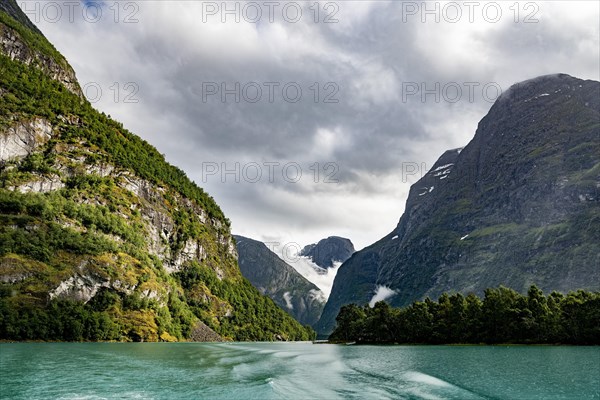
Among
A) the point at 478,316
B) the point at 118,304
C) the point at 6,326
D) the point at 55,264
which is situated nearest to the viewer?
the point at 6,326

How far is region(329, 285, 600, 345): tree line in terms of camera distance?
123 m

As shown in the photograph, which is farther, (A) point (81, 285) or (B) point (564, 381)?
(A) point (81, 285)

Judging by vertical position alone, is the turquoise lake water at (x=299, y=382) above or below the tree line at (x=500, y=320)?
below

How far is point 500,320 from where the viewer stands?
138125 millimetres

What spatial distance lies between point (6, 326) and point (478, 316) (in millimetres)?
144853

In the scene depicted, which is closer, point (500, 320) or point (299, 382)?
point (299, 382)

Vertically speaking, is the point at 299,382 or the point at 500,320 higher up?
the point at 500,320

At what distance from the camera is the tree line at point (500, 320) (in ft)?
403

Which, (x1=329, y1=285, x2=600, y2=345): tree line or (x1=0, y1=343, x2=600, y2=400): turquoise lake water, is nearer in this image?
(x1=0, y1=343, x2=600, y2=400): turquoise lake water

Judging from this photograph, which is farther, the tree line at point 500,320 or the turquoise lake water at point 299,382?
→ the tree line at point 500,320

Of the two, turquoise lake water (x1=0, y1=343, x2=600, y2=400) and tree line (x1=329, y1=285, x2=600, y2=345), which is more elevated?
tree line (x1=329, y1=285, x2=600, y2=345)

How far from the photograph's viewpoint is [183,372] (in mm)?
60375

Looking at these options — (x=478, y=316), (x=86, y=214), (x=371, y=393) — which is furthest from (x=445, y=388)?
(x=86, y=214)

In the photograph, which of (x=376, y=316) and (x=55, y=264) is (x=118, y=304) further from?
(x=376, y=316)
